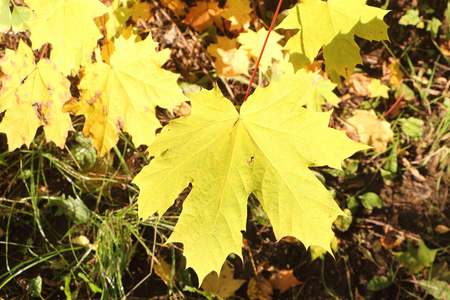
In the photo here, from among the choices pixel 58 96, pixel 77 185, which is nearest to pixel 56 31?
pixel 58 96

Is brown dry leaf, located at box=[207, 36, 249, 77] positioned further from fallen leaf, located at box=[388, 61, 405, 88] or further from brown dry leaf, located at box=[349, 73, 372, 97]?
fallen leaf, located at box=[388, 61, 405, 88]

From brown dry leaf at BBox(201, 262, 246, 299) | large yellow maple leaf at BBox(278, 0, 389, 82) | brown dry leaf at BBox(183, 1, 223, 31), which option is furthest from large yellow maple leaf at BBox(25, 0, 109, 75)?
brown dry leaf at BBox(201, 262, 246, 299)

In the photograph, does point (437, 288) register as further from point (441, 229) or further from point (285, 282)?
point (285, 282)

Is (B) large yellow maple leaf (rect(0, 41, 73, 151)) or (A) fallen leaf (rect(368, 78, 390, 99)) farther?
(A) fallen leaf (rect(368, 78, 390, 99))

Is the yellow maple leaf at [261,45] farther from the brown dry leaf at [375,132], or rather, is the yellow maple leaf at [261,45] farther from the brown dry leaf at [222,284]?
the brown dry leaf at [222,284]

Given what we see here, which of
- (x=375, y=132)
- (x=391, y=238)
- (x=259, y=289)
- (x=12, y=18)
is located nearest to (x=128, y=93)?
(x=12, y=18)

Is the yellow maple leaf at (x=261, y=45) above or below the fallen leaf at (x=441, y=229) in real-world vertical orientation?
above

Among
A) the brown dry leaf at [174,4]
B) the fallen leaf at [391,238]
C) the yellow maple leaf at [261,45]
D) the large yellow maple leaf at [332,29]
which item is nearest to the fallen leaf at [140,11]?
the brown dry leaf at [174,4]
